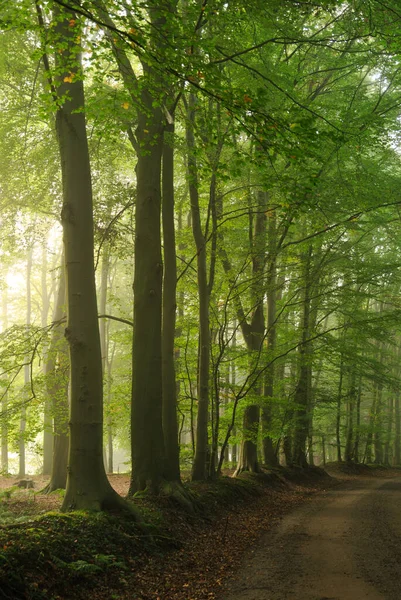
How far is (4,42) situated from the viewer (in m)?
11.5

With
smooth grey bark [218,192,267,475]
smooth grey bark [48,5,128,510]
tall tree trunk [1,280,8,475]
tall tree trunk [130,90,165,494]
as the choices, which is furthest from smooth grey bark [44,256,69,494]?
smooth grey bark [218,192,267,475]

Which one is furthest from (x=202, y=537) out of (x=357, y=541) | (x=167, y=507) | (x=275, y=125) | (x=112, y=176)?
(x=112, y=176)

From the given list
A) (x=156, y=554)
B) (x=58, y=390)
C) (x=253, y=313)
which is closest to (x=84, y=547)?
(x=156, y=554)

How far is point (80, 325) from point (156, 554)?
10.0 ft

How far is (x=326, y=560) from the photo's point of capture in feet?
23.2

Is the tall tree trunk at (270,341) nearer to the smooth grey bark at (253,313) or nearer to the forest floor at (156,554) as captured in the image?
the smooth grey bark at (253,313)

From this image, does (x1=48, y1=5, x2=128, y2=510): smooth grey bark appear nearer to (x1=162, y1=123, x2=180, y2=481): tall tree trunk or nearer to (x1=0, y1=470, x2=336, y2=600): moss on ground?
(x1=0, y1=470, x2=336, y2=600): moss on ground

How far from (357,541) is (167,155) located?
24.7 ft

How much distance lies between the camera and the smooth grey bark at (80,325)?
7.09 m

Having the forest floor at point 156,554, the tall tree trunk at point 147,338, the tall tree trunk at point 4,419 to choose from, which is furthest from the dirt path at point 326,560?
the tall tree trunk at point 4,419

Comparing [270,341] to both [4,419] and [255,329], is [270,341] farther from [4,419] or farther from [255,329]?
[4,419]

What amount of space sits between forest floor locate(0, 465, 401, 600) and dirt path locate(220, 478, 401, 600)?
0.10 feet

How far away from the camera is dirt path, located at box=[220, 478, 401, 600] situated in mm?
5695

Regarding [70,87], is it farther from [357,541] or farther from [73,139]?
[357,541]
